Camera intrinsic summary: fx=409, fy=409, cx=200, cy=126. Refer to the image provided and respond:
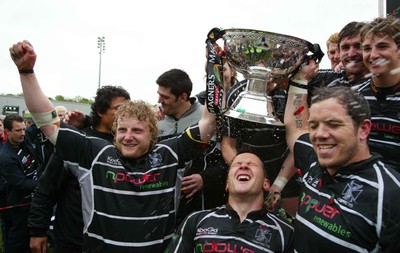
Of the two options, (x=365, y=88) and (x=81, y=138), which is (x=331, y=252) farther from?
→ (x=81, y=138)

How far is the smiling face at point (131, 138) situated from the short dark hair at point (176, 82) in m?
0.95

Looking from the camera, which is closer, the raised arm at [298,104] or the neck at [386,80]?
the neck at [386,80]

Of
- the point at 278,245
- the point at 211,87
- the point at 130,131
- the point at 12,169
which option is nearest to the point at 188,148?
the point at 130,131

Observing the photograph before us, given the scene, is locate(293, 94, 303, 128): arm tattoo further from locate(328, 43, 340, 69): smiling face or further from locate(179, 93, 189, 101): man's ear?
locate(328, 43, 340, 69): smiling face

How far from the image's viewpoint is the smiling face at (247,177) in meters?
2.25

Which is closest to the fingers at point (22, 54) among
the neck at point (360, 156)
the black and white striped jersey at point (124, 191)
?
the black and white striped jersey at point (124, 191)

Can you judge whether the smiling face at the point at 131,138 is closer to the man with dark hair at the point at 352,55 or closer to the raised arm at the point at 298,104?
the raised arm at the point at 298,104

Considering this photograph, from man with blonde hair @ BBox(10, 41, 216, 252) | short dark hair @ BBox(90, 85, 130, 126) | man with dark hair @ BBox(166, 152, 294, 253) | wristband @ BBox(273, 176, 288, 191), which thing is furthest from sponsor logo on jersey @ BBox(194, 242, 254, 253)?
short dark hair @ BBox(90, 85, 130, 126)

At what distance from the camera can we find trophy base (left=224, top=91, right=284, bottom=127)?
2.03 meters

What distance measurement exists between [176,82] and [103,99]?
0.69m

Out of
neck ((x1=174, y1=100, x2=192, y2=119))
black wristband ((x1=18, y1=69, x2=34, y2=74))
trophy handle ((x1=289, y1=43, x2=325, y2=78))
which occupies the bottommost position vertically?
neck ((x1=174, y1=100, x2=192, y2=119))

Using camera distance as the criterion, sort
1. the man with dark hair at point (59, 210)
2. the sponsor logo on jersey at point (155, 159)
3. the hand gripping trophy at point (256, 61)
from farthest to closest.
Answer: the man with dark hair at point (59, 210), the sponsor logo on jersey at point (155, 159), the hand gripping trophy at point (256, 61)

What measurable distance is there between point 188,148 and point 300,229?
0.95m

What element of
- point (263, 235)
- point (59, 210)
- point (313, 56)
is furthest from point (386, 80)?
point (59, 210)
